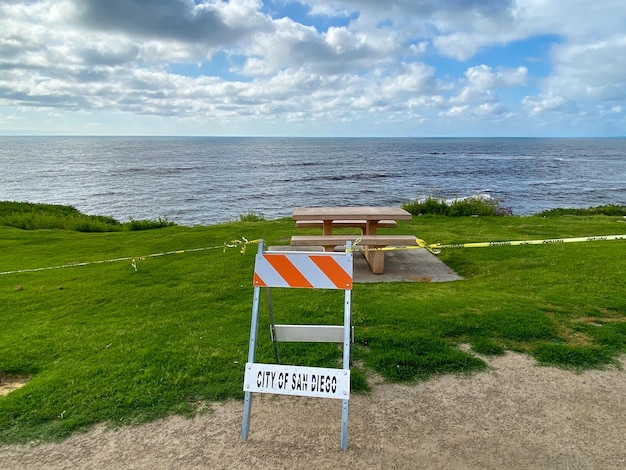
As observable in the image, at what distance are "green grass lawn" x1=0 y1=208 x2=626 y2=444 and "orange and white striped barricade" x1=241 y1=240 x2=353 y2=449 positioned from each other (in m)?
0.82

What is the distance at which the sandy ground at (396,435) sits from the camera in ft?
10.3

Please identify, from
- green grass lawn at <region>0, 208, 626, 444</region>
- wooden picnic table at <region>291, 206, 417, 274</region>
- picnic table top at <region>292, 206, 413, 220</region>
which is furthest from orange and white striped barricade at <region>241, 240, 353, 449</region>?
picnic table top at <region>292, 206, 413, 220</region>

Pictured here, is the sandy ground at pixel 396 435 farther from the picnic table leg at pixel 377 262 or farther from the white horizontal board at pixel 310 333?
the picnic table leg at pixel 377 262

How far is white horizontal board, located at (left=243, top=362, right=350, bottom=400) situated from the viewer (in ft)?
10.6

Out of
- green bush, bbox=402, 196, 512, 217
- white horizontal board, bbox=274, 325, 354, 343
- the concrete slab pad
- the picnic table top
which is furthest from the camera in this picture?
green bush, bbox=402, 196, 512, 217

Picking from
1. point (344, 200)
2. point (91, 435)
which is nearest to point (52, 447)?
point (91, 435)

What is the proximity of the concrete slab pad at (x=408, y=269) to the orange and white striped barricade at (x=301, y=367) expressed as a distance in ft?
13.3

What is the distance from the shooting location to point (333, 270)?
3.41 meters

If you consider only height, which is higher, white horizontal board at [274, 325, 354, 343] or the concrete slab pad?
white horizontal board at [274, 325, 354, 343]

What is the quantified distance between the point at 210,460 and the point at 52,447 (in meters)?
1.24

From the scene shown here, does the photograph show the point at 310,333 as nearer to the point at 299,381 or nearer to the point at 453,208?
the point at 299,381

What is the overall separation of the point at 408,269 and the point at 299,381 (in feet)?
17.4

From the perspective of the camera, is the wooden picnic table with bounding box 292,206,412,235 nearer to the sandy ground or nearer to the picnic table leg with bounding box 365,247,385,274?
the picnic table leg with bounding box 365,247,385,274

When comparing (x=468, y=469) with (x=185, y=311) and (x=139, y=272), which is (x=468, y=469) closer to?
(x=185, y=311)
